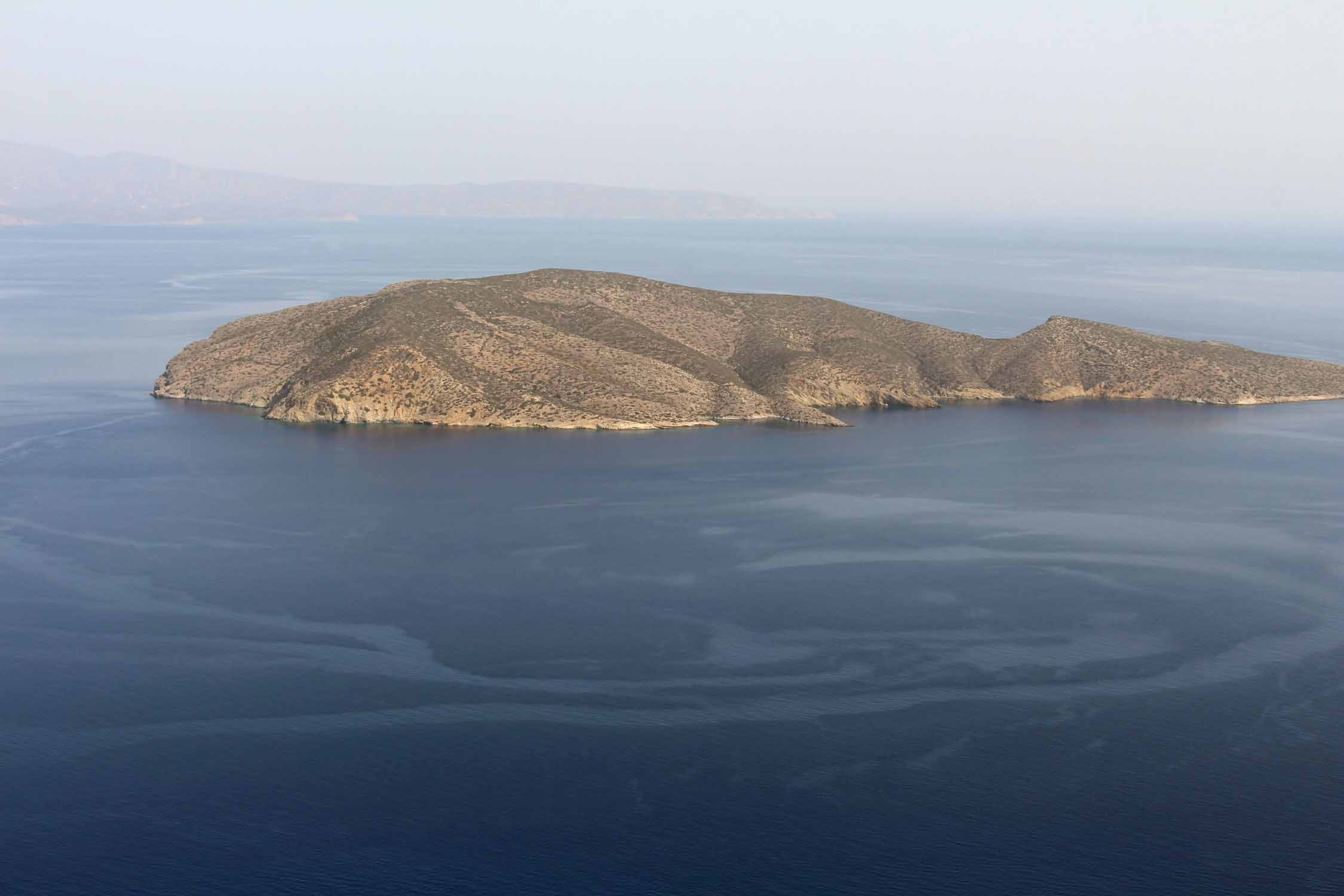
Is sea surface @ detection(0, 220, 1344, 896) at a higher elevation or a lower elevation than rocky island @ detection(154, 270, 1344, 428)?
lower

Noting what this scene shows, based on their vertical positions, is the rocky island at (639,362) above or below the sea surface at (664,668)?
above

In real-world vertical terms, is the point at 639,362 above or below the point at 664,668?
above

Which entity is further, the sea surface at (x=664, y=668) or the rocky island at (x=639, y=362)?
the rocky island at (x=639, y=362)

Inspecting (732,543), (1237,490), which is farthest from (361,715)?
(1237,490)

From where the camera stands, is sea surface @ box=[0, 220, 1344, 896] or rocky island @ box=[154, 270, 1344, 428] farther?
rocky island @ box=[154, 270, 1344, 428]

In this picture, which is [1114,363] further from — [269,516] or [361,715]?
[361,715]
